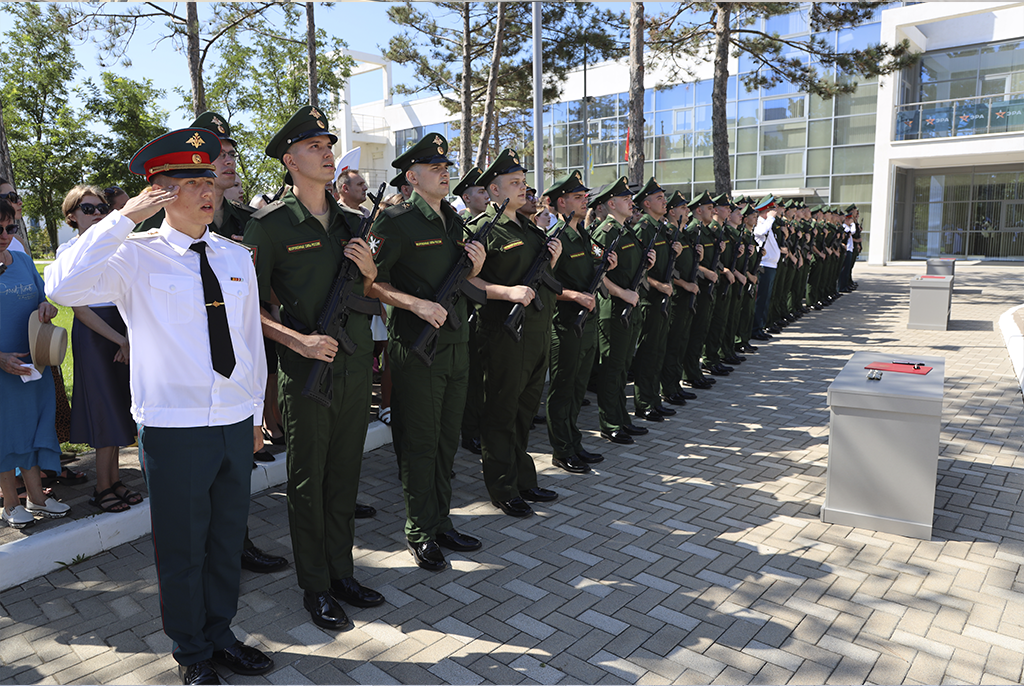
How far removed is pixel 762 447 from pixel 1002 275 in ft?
75.6

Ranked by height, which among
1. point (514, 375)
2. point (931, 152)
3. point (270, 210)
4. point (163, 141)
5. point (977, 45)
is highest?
point (977, 45)

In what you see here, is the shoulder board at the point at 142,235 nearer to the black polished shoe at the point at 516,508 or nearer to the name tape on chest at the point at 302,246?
the name tape on chest at the point at 302,246

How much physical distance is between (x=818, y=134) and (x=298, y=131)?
30105 millimetres

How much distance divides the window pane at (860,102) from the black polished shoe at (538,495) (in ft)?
92.8

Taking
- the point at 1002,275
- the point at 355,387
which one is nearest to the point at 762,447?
the point at 355,387

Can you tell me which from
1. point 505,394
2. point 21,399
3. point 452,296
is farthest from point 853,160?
point 21,399

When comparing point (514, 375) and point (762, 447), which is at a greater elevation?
point (514, 375)

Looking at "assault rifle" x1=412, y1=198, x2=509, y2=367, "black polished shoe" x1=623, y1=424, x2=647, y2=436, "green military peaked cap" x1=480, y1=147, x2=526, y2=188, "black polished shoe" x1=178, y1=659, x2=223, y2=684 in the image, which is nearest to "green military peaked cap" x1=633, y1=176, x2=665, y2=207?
"black polished shoe" x1=623, y1=424, x2=647, y2=436

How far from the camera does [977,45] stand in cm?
2672

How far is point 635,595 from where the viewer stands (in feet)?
11.9

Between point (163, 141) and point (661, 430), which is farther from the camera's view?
point (661, 430)

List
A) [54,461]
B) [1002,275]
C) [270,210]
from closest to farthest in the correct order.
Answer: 1. [270,210]
2. [54,461]
3. [1002,275]

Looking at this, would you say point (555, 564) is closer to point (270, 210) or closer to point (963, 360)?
point (270, 210)

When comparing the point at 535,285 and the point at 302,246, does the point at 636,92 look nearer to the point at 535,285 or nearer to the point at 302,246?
the point at 535,285
